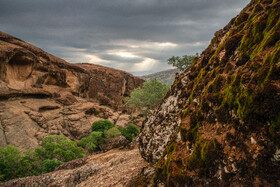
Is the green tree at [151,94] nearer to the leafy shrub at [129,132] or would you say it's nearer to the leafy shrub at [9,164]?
the leafy shrub at [129,132]

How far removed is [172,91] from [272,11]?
18.5 feet

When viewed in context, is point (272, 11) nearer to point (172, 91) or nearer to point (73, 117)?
point (172, 91)

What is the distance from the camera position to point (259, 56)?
364 centimetres

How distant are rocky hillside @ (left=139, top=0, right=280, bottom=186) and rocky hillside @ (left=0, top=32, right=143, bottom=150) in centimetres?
2745

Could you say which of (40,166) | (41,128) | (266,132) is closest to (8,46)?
(41,128)

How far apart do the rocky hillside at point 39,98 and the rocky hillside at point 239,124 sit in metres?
27.4

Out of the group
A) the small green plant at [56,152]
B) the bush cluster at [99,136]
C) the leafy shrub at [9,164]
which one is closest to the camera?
the leafy shrub at [9,164]

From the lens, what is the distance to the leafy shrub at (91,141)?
85.8ft

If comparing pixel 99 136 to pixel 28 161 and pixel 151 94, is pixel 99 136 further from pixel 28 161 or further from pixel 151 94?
pixel 151 94

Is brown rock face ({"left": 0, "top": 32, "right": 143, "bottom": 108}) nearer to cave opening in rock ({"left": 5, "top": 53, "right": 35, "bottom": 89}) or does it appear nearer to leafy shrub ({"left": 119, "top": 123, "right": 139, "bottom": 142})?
cave opening in rock ({"left": 5, "top": 53, "right": 35, "bottom": 89})

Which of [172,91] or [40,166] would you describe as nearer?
[172,91]

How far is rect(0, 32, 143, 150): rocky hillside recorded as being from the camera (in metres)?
25.0

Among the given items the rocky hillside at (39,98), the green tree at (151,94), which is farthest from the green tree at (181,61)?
the rocky hillside at (39,98)

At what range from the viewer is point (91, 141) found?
26969 millimetres
